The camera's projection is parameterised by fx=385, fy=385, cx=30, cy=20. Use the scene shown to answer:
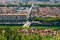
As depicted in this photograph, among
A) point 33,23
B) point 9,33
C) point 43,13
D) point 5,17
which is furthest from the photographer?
point 43,13

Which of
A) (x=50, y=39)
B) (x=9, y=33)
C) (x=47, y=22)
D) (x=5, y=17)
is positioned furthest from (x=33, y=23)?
(x=9, y=33)

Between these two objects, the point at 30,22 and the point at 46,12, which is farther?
the point at 46,12

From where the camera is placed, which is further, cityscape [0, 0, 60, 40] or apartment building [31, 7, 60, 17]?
apartment building [31, 7, 60, 17]

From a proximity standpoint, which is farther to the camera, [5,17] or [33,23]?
[5,17]

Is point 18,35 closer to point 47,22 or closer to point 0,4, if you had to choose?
point 47,22

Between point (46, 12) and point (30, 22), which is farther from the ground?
point (30, 22)

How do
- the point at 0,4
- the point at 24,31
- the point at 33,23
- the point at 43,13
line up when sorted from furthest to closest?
the point at 0,4, the point at 43,13, the point at 33,23, the point at 24,31

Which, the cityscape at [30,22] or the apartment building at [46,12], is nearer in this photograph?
the cityscape at [30,22]
